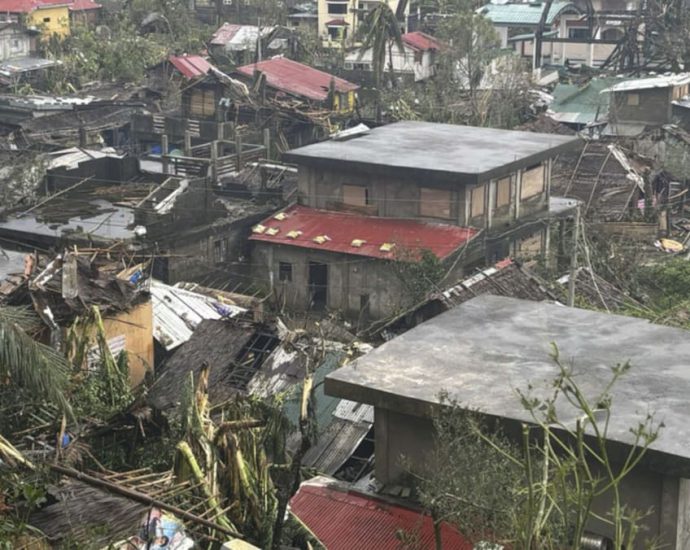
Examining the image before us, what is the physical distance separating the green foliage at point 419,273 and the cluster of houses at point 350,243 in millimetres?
55

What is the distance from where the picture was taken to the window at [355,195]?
3130cm

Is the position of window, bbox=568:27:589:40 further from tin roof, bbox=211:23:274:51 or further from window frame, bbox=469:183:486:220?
window frame, bbox=469:183:486:220

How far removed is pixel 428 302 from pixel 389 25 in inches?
1099

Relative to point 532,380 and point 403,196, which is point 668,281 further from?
point 532,380

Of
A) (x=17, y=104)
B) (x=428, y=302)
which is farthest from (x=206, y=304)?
(x=17, y=104)

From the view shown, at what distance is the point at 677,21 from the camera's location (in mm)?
59156

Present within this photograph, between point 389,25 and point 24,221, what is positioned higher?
point 389,25

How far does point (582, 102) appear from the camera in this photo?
163 ft

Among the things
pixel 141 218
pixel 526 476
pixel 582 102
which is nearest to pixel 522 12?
pixel 582 102

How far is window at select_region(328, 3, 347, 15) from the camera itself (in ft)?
219

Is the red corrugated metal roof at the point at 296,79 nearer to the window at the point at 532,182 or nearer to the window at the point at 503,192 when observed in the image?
the window at the point at 532,182

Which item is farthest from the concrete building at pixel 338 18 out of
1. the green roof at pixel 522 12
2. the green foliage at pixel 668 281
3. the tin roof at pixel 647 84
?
the green foliage at pixel 668 281

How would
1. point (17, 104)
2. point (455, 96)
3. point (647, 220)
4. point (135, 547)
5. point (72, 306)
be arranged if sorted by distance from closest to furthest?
point (135, 547), point (72, 306), point (647, 220), point (17, 104), point (455, 96)

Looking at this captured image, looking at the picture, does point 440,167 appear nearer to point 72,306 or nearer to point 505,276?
point 505,276
